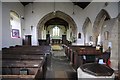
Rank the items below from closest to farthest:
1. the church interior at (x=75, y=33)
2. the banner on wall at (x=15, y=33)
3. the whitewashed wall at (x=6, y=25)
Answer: the church interior at (x=75, y=33), the whitewashed wall at (x=6, y=25), the banner on wall at (x=15, y=33)

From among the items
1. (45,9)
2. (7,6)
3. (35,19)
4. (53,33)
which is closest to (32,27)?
(35,19)

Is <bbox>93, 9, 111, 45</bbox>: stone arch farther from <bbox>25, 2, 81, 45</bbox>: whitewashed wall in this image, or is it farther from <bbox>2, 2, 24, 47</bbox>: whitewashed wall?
<bbox>2, 2, 24, 47</bbox>: whitewashed wall


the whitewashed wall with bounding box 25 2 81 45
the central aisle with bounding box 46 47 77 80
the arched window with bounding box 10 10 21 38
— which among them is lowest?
the central aisle with bounding box 46 47 77 80

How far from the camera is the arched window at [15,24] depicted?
32.2ft

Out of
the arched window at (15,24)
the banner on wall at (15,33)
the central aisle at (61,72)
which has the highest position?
the arched window at (15,24)

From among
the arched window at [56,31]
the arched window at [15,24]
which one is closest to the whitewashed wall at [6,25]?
the arched window at [15,24]

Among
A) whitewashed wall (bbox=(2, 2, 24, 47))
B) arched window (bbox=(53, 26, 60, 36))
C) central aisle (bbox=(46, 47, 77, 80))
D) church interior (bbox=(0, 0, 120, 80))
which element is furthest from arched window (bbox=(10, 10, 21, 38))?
arched window (bbox=(53, 26, 60, 36))

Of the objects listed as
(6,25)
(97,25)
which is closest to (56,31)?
(97,25)

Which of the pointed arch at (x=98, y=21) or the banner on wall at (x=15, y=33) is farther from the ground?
the pointed arch at (x=98, y=21)

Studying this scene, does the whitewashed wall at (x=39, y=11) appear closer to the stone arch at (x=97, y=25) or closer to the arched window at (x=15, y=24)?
the arched window at (x=15, y=24)

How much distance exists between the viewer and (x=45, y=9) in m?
12.2

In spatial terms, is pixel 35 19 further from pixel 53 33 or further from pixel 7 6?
pixel 53 33

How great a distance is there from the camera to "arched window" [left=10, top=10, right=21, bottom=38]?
32.2 ft

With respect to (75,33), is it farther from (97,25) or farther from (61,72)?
(61,72)
